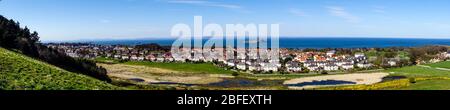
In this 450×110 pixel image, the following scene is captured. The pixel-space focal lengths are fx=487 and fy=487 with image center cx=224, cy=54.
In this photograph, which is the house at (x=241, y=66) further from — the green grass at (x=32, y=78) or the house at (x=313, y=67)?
the green grass at (x=32, y=78)

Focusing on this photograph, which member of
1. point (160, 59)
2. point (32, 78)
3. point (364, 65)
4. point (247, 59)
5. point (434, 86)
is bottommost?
point (364, 65)

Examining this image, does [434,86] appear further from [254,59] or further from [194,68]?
[254,59]

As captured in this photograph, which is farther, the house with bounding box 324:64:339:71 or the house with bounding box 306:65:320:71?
the house with bounding box 324:64:339:71

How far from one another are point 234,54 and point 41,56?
7410 centimetres

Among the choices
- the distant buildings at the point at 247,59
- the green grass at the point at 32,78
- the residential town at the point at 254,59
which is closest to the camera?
the green grass at the point at 32,78

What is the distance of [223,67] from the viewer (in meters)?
86.1

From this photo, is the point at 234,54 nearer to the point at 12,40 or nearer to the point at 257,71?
the point at 257,71

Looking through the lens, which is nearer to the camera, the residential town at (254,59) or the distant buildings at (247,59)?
the residential town at (254,59)

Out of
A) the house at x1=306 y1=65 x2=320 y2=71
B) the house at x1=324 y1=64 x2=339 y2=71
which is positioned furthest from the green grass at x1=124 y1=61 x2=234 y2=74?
the house at x1=324 y1=64 x2=339 y2=71

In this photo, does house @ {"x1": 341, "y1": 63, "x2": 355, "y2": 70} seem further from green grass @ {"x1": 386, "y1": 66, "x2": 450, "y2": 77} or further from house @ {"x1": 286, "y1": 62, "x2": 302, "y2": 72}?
green grass @ {"x1": 386, "y1": 66, "x2": 450, "y2": 77}

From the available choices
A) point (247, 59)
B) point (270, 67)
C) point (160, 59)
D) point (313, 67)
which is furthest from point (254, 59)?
point (160, 59)

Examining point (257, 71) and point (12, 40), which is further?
point (257, 71)

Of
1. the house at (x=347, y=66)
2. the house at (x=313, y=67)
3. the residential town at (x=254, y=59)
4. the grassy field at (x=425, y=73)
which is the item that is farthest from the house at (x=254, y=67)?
the grassy field at (x=425, y=73)
